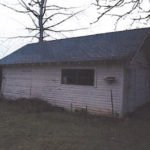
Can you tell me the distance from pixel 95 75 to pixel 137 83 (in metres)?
2.39

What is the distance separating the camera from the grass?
4.99 metres

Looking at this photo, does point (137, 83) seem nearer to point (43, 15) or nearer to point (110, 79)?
point (110, 79)

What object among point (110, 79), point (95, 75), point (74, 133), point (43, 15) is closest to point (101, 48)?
point (95, 75)

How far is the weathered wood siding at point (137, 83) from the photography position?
9.01 m

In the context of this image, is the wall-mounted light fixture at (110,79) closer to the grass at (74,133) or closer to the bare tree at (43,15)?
the grass at (74,133)

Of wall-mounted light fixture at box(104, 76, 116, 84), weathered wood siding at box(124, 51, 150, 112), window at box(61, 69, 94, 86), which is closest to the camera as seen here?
wall-mounted light fixture at box(104, 76, 116, 84)

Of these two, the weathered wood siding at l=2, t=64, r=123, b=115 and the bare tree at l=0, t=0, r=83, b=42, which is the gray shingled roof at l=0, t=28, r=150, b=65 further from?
the bare tree at l=0, t=0, r=83, b=42

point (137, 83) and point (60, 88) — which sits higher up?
point (137, 83)

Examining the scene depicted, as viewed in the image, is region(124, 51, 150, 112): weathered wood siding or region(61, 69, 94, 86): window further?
region(61, 69, 94, 86): window

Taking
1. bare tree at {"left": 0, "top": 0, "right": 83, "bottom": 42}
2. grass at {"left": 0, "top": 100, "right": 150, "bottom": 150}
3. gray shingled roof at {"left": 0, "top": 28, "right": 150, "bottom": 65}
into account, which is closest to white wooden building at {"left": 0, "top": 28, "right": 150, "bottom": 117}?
gray shingled roof at {"left": 0, "top": 28, "right": 150, "bottom": 65}

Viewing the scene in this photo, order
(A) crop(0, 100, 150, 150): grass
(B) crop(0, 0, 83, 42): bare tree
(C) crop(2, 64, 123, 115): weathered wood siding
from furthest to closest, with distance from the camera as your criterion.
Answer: (B) crop(0, 0, 83, 42): bare tree < (C) crop(2, 64, 123, 115): weathered wood siding < (A) crop(0, 100, 150, 150): grass

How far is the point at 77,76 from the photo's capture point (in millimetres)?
9805

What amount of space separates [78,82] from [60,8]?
40.7 ft

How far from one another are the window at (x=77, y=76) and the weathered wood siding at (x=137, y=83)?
1756 millimetres
